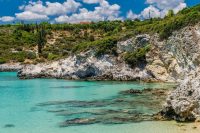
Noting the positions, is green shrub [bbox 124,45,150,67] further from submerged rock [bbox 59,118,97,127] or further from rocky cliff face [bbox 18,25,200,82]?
submerged rock [bbox 59,118,97,127]

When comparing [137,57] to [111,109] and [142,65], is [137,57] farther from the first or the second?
[111,109]

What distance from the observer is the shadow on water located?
26.0 metres

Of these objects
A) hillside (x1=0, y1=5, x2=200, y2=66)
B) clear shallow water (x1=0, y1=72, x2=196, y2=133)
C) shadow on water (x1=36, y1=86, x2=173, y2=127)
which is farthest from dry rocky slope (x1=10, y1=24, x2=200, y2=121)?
clear shallow water (x1=0, y1=72, x2=196, y2=133)

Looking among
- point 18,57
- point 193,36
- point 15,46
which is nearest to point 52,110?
point 193,36

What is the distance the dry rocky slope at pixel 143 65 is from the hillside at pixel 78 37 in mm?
1126

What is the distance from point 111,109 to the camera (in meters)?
30.8

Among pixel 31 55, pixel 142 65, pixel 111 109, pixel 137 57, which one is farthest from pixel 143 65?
pixel 31 55

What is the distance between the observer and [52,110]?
103ft

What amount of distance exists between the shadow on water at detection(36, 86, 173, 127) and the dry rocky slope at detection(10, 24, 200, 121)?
8.55 m

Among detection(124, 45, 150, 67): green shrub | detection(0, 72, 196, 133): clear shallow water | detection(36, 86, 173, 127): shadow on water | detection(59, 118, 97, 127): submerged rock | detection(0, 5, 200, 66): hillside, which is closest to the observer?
detection(0, 72, 196, 133): clear shallow water

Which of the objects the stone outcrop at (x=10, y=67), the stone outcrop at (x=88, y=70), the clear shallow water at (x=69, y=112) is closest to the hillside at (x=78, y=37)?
the stone outcrop at (x=88, y=70)

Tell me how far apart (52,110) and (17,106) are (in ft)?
16.3

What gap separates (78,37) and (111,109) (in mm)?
101551

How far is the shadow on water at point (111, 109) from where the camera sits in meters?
26.0
